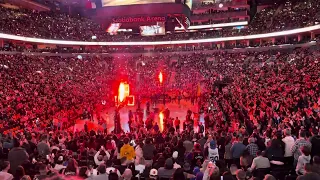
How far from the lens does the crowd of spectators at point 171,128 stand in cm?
716

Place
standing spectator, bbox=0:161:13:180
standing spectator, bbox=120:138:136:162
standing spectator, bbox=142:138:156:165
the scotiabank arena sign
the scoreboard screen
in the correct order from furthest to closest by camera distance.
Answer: the scotiabank arena sign → the scoreboard screen → standing spectator, bbox=142:138:156:165 → standing spectator, bbox=120:138:136:162 → standing spectator, bbox=0:161:13:180

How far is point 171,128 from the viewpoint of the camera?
15.6m

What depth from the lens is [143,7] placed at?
14.2 metres

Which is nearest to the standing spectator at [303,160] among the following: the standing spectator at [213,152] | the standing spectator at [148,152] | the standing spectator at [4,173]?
the standing spectator at [213,152]

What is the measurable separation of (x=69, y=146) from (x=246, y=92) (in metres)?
16.0

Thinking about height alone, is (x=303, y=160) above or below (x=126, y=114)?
above

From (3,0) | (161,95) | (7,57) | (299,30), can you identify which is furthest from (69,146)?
(3,0)

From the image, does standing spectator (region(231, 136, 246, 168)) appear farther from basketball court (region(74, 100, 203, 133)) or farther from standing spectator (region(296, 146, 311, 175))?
basketball court (region(74, 100, 203, 133))

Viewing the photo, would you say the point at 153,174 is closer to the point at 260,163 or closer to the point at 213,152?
the point at 213,152

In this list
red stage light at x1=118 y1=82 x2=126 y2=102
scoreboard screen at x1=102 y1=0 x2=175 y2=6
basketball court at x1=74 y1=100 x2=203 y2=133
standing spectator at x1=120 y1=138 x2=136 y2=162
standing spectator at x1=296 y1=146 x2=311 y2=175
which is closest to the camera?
standing spectator at x1=296 y1=146 x2=311 y2=175

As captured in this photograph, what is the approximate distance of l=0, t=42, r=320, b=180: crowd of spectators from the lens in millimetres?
7156

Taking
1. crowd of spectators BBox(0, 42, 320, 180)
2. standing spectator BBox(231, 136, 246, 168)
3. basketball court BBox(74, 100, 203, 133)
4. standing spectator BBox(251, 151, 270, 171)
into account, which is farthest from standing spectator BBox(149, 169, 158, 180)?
basketball court BBox(74, 100, 203, 133)

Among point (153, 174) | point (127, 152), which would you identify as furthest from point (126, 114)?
point (153, 174)

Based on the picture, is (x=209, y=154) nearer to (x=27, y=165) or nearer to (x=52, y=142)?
(x=27, y=165)
